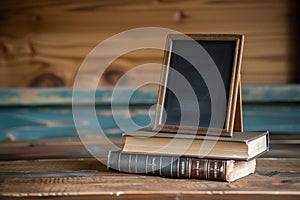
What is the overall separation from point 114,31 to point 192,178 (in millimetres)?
1182

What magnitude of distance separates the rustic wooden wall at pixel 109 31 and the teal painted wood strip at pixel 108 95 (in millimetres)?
100

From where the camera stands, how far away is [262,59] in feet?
6.91

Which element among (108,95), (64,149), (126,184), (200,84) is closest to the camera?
(126,184)

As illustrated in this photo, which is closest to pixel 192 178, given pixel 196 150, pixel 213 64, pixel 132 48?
pixel 196 150

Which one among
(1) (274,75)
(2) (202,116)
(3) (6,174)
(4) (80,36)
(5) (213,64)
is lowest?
(3) (6,174)

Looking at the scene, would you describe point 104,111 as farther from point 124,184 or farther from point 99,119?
point 124,184

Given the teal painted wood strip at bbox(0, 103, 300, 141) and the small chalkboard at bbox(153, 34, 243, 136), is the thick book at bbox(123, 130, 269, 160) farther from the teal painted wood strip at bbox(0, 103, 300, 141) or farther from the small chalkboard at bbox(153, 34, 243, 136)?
the teal painted wood strip at bbox(0, 103, 300, 141)

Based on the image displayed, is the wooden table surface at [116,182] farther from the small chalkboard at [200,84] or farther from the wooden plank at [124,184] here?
the small chalkboard at [200,84]

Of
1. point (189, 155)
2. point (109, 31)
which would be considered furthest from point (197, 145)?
point (109, 31)

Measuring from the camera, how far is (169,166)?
1035 millimetres

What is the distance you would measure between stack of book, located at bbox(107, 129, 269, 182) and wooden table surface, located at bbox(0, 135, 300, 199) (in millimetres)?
16

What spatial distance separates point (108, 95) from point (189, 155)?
3.38 feet

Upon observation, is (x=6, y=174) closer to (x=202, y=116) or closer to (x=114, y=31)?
(x=202, y=116)

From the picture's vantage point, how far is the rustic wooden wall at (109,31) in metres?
2.10
